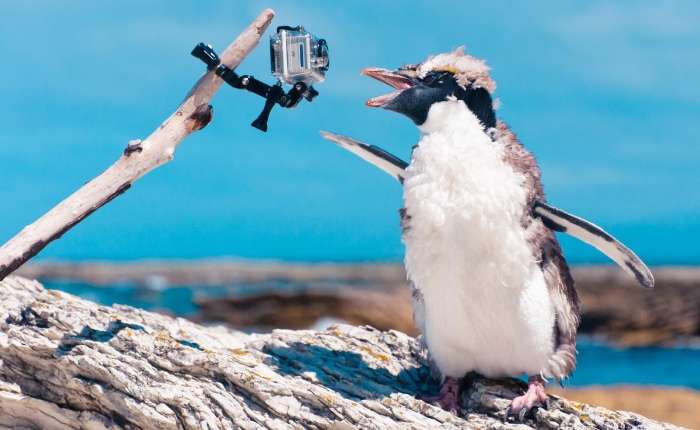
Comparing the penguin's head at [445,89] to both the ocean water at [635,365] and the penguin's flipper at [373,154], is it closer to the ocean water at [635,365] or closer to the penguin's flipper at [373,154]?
the penguin's flipper at [373,154]

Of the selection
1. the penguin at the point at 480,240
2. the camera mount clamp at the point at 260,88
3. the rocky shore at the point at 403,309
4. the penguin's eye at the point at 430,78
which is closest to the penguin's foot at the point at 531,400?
the penguin at the point at 480,240

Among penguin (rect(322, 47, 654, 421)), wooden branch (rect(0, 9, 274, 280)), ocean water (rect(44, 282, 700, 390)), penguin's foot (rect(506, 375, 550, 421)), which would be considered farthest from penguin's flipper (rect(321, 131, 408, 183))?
ocean water (rect(44, 282, 700, 390))

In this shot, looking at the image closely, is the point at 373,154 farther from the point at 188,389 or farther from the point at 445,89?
the point at 188,389

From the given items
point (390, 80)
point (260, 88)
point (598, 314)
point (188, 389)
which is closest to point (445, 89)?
point (390, 80)

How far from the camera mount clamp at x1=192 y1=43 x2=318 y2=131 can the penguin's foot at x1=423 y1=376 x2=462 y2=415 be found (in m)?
2.00

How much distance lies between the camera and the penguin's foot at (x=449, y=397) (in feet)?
16.5

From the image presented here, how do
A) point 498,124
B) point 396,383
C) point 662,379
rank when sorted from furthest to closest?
point 662,379 → point 396,383 → point 498,124

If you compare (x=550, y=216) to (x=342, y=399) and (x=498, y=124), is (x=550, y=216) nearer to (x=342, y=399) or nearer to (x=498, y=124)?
(x=498, y=124)

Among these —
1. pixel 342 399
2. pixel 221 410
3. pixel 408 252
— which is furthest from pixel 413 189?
pixel 221 410

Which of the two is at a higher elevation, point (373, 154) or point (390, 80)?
point (390, 80)

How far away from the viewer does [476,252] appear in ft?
15.3

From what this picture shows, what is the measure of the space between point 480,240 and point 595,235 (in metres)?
0.78

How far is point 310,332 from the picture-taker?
20.5 feet

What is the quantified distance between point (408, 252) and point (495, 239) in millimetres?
555
